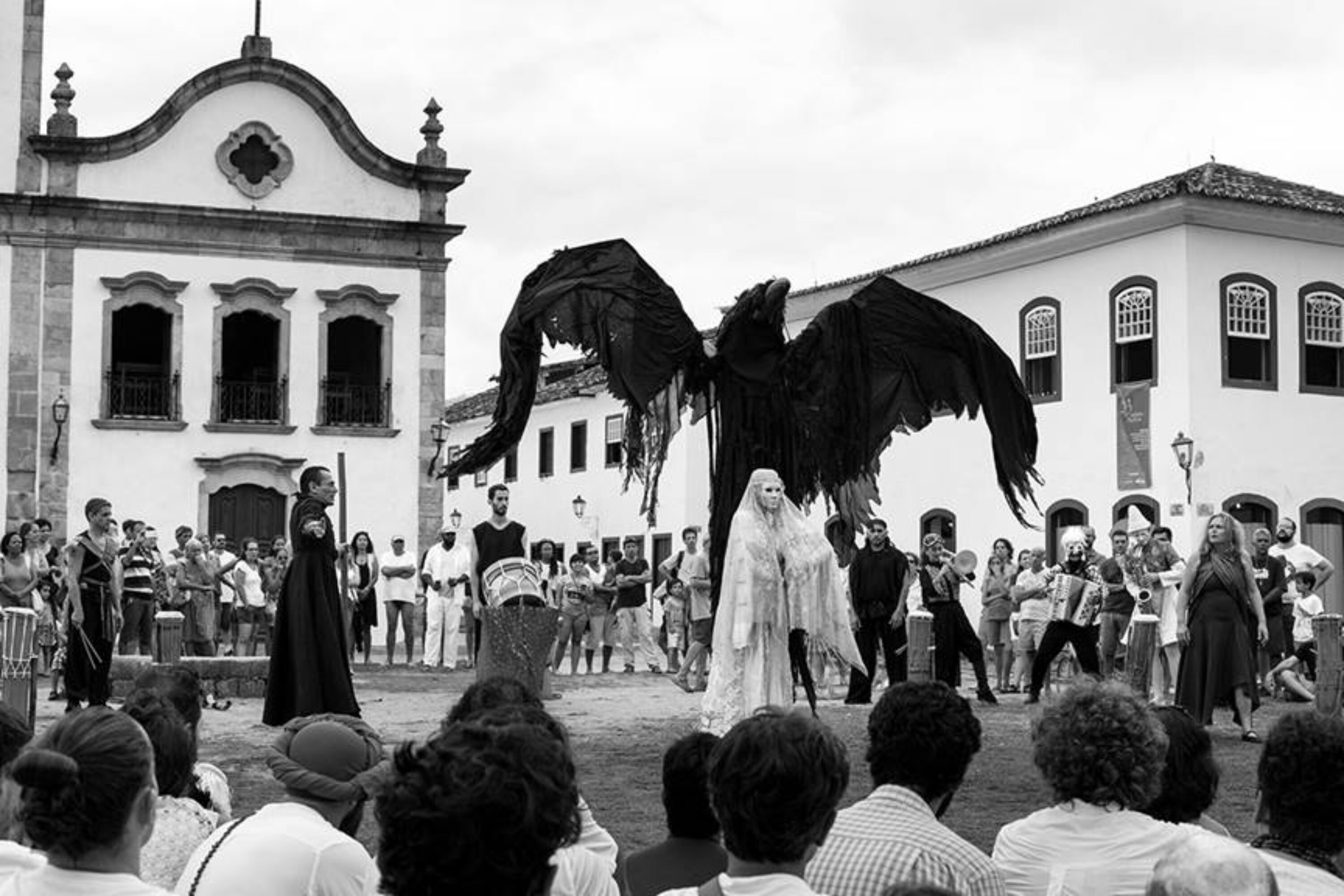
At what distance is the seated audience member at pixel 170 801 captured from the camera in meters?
4.85

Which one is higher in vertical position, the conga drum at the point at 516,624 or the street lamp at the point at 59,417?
the street lamp at the point at 59,417

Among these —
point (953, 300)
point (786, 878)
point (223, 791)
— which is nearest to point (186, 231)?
point (953, 300)

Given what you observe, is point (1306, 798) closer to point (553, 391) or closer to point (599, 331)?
point (599, 331)

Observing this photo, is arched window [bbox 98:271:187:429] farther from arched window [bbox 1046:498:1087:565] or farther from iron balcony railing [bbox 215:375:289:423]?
arched window [bbox 1046:498:1087:565]

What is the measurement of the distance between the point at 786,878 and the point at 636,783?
6.88m

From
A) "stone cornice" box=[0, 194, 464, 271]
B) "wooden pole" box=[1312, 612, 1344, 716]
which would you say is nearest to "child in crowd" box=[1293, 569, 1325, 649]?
"wooden pole" box=[1312, 612, 1344, 716]

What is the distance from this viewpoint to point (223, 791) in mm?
5805

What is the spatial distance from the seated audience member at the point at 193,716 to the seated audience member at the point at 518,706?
29.5 inches

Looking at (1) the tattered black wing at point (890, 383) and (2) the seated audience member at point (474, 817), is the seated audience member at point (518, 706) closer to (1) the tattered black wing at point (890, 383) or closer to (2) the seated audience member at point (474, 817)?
(2) the seated audience member at point (474, 817)

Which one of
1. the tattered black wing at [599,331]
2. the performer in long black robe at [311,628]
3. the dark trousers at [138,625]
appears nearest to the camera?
the tattered black wing at [599,331]

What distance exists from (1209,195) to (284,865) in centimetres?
2660

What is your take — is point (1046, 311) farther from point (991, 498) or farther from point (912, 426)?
point (912, 426)

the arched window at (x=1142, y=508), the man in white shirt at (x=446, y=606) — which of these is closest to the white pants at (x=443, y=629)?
the man in white shirt at (x=446, y=606)

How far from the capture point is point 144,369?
Answer: 3294 centimetres
